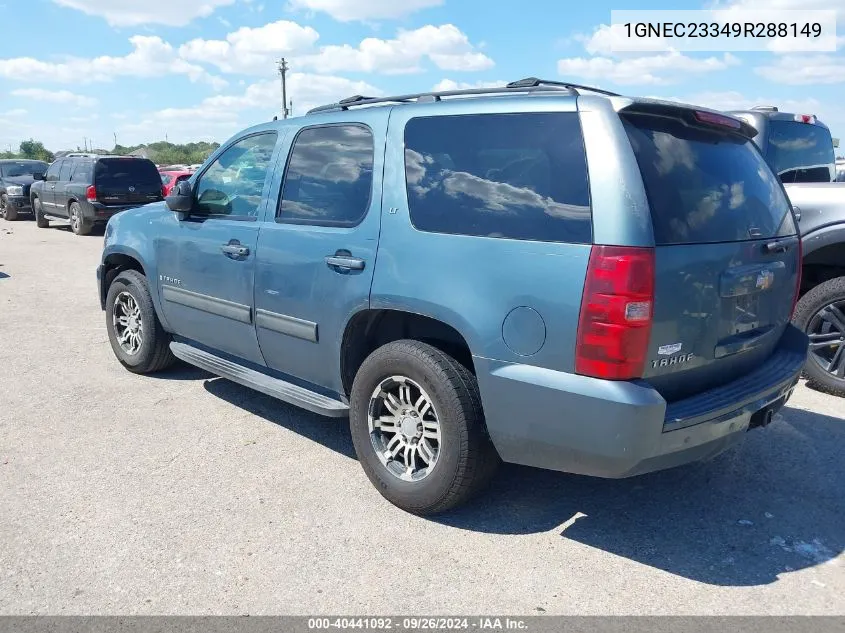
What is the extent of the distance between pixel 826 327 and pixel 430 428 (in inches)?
144

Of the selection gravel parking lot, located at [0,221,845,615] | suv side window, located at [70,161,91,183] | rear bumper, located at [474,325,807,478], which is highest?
suv side window, located at [70,161,91,183]

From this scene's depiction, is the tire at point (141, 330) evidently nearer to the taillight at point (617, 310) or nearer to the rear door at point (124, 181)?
the taillight at point (617, 310)

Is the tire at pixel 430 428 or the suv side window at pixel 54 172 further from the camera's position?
the suv side window at pixel 54 172

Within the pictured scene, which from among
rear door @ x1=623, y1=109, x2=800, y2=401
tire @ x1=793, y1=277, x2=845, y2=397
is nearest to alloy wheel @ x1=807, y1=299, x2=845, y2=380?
tire @ x1=793, y1=277, x2=845, y2=397

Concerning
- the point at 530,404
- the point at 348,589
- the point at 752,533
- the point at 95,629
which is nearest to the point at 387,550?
the point at 348,589

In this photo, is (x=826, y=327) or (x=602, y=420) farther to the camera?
(x=826, y=327)

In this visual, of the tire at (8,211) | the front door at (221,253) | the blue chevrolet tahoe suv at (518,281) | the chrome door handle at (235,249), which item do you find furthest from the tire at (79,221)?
the blue chevrolet tahoe suv at (518,281)

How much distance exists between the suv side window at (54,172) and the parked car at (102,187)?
29 cm

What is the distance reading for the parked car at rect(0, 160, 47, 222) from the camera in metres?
20.5

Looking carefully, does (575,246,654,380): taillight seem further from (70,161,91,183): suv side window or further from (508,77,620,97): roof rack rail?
(70,161,91,183): suv side window

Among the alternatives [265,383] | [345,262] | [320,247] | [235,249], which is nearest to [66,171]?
[235,249]

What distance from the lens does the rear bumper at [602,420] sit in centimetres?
267

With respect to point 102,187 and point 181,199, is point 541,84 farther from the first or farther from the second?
point 102,187

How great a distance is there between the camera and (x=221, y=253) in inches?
172
